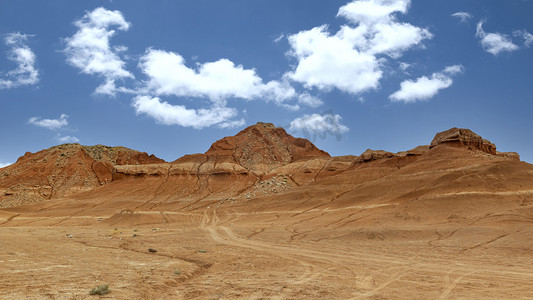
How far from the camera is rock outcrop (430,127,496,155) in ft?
180

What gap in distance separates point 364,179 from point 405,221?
2305 cm

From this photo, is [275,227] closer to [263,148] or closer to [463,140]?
[463,140]

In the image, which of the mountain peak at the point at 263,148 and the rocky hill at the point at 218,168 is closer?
the rocky hill at the point at 218,168

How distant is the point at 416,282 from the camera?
12891 millimetres

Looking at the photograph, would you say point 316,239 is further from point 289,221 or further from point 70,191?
point 70,191

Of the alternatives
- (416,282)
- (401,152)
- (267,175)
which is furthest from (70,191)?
(416,282)

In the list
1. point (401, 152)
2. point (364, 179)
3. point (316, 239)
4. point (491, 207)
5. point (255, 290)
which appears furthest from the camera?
point (401, 152)

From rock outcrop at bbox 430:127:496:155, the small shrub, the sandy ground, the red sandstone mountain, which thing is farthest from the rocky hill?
the small shrub

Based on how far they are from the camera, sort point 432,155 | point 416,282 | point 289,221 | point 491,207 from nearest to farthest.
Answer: point 416,282 → point 491,207 → point 289,221 → point 432,155

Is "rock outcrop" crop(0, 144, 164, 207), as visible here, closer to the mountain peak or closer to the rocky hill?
the rocky hill

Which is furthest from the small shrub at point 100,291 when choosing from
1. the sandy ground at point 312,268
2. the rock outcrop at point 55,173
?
the rock outcrop at point 55,173

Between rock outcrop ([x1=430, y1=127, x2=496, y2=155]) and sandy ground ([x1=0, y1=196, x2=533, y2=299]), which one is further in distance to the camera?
rock outcrop ([x1=430, y1=127, x2=496, y2=155])

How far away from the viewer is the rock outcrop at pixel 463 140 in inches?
2154

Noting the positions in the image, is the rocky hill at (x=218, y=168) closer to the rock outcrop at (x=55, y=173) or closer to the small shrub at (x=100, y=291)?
the rock outcrop at (x=55, y=173)
